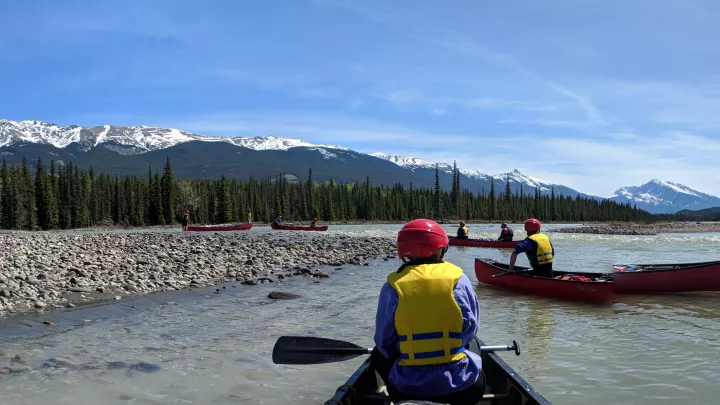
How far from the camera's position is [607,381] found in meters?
8.24

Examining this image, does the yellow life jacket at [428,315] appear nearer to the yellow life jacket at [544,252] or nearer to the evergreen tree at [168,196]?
the yellow life jacket at [544,252]

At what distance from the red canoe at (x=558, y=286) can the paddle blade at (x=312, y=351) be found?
456 inches

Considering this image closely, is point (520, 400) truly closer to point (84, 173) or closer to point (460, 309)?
point (460, 309)

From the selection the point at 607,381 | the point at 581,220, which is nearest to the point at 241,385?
the point at 607,381

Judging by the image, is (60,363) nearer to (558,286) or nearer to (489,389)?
(489,389)

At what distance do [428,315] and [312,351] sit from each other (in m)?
2.07

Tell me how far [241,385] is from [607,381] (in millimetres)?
6144

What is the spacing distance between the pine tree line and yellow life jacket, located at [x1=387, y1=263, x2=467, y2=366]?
344ft

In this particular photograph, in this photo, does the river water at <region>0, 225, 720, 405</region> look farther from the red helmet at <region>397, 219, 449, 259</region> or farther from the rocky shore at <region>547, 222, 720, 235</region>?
the rocky shore at <region>547, 222, 720, 235</region>

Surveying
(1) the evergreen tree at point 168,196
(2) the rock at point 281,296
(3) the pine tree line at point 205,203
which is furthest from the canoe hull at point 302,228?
(3) the pine tree line at point 205,203

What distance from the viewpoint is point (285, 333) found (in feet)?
37.1

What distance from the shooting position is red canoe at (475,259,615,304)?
14812 mm

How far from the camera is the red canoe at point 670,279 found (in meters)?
16.1

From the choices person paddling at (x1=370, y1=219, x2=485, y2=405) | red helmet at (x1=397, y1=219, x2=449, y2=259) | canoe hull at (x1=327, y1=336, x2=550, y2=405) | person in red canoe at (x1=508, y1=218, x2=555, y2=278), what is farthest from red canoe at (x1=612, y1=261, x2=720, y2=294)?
red helmet at (x1=397, y1=219, x2=449, y2=259)
